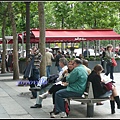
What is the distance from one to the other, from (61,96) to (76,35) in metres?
16.2

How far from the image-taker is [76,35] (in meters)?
24.9

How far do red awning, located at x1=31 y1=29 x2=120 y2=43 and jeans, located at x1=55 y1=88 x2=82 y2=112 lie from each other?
570 inches

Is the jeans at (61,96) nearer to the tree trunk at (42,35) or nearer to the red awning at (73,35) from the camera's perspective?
the tree trunk at (42,35)

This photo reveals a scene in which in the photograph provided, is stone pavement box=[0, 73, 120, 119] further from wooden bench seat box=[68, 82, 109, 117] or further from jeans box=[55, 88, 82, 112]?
jeans box=[55, 88, 82, 112]

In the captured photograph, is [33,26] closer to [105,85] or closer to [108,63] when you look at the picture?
[108,63]

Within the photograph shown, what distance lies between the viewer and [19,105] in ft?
35.3

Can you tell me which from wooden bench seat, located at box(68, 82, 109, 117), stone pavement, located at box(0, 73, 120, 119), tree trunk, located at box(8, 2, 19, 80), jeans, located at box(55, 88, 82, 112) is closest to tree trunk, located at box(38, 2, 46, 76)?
stone pavement, located at box(0, 73, 120, 119)

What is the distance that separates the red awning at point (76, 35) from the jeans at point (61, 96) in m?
14.5

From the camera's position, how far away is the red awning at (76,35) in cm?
2404

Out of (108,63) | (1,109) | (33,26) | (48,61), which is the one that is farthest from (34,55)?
(33,26)

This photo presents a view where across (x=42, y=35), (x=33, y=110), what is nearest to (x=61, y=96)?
(x=33, y=110)

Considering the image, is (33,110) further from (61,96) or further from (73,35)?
(73,35)

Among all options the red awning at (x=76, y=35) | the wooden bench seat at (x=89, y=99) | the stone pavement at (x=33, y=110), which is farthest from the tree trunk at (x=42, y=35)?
the red awning at (x=76, y=35)

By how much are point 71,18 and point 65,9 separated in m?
1.05
